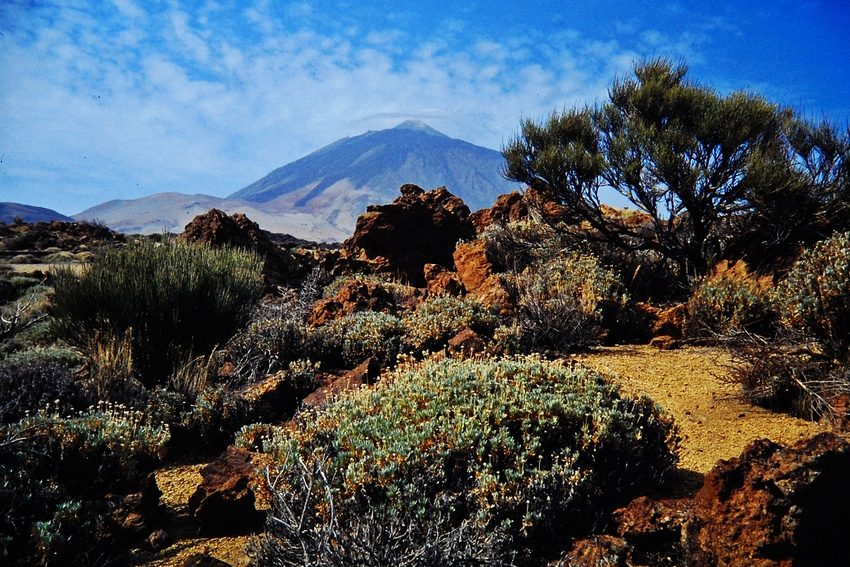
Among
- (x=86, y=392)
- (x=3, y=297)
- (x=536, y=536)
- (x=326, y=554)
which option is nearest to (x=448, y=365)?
(x=536, y=536)

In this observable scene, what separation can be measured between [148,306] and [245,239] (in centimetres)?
688

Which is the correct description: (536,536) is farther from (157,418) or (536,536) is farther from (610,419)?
(157,418)

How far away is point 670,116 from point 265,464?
10024mm

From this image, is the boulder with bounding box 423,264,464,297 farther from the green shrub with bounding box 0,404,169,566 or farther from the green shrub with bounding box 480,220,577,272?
the green shrub with bounding box 0,404,169,566

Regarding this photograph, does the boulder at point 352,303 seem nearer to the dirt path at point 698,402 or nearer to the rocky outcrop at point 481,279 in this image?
the rocky outcrop at point 481,279

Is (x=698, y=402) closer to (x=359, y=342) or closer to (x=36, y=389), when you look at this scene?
(x=359, y=342)

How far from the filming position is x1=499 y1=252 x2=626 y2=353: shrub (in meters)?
6.46

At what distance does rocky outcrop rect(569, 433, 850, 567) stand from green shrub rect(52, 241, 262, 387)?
4192mm

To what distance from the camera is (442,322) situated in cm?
648

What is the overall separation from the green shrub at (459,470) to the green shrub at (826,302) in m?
1.90

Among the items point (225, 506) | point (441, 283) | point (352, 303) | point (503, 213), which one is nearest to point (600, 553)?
point (225, 506)

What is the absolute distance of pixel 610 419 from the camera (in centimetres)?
308

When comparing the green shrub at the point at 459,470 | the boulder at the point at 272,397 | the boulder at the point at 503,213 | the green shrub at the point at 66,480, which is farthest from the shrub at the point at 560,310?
the boulder at the point at 503,213

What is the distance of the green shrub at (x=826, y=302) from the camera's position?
4.33 meters
